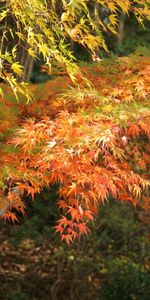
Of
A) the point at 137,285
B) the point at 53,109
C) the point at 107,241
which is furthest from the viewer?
the point at 107,241

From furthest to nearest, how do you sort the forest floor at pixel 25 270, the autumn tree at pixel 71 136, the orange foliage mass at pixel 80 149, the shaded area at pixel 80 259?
1. the forest floor at pixel 25 270
2. the shaded area at pixel 80 259
3. the orange foliage mass at pixel 80 149
4. the autumn tree at pixel 71 136

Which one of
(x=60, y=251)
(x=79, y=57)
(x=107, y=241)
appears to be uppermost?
(x=79, y=57)

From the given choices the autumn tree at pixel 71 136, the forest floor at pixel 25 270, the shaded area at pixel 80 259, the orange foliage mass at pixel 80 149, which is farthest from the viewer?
the forest floor at pixel 25 270

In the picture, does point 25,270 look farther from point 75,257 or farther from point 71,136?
point 71,136

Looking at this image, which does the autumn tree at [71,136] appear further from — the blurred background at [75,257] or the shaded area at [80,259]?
the shaded area at [80,259]

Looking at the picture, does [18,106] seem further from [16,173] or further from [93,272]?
[93,272]

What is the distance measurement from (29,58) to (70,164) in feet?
12.7

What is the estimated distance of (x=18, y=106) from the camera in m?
5.24

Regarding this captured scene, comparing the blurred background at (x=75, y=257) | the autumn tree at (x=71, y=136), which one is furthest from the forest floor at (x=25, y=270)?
the autumn tree at (x=71, y=136)

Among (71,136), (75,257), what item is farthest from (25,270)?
(71,136)

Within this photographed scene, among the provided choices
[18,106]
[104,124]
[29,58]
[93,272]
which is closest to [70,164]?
[104,124]

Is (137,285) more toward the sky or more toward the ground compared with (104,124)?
more toward the ground

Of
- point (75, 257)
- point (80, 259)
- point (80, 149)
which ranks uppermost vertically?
point (80, 149)

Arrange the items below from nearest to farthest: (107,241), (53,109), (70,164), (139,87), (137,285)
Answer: (70,164) → (139,87) → (53,109) → (137,285) → (107,241)
